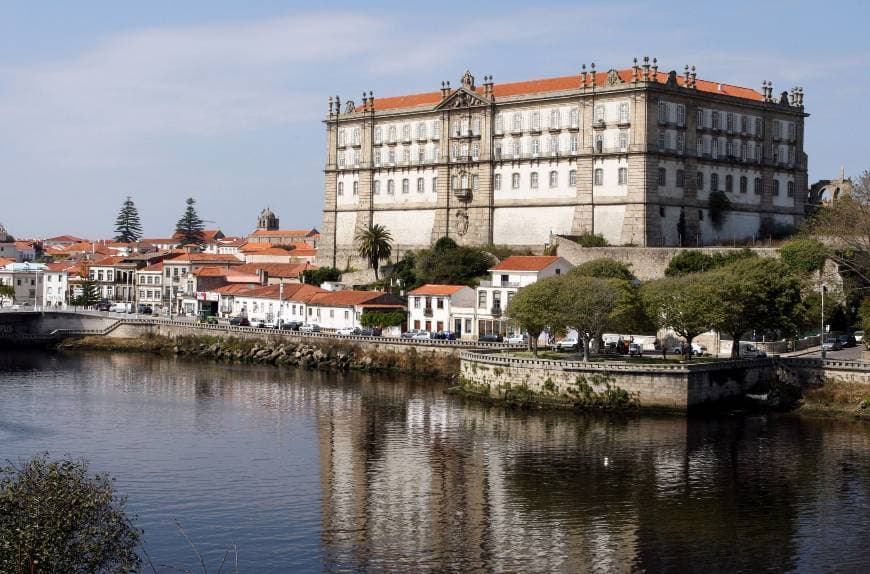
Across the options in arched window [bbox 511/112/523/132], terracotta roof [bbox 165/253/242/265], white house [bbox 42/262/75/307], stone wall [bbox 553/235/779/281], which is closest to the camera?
stone wall [bbox 553/235/779/281]

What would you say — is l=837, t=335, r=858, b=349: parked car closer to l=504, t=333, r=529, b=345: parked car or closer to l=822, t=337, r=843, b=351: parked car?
l=822, t=337, r=843, b=351: parked car

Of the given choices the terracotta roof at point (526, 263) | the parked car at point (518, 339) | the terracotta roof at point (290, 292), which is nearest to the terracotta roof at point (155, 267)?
the terracotta roof at point (290, 292)

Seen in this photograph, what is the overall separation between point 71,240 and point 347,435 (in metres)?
154

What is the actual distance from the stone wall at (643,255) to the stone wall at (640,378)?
16.7 metres

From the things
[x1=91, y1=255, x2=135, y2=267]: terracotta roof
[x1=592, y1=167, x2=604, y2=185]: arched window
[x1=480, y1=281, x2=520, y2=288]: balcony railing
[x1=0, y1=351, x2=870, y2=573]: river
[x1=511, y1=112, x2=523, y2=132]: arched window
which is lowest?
[x1=0, y1=351, x2=870, y2=573]: river

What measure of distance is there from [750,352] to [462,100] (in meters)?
34.8

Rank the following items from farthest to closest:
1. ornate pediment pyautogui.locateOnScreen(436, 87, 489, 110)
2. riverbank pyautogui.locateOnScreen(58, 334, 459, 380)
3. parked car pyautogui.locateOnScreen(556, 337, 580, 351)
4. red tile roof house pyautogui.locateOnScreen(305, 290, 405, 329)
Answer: ornate pediment pyautogui.locateOnScreen(436, 87, 489, 110), red tile roof house pyautogui.locateOnScreen(305, 290, 405, 329), riverbank pyautogui.locateOnScreen(58, 334, 459, 380), parked car pyautogui.locateOnScreen(556, 337, 580, 351)

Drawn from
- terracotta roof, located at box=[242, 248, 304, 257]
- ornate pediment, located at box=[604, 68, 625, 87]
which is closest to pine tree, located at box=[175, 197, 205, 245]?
terracotta roof, located at box=[242, 248, 304, 257]

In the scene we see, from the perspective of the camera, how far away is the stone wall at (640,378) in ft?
194

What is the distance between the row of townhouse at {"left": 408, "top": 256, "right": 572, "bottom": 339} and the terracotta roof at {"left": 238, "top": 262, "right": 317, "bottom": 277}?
74.2ft

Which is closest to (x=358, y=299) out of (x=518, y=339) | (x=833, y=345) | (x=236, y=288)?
(x=518, y=339)

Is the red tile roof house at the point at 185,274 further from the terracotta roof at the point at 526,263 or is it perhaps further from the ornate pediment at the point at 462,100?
the terracotta roof at the point at 526,263

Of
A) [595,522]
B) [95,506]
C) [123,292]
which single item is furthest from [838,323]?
[123,292]

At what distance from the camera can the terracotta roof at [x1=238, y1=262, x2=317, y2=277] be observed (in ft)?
351
